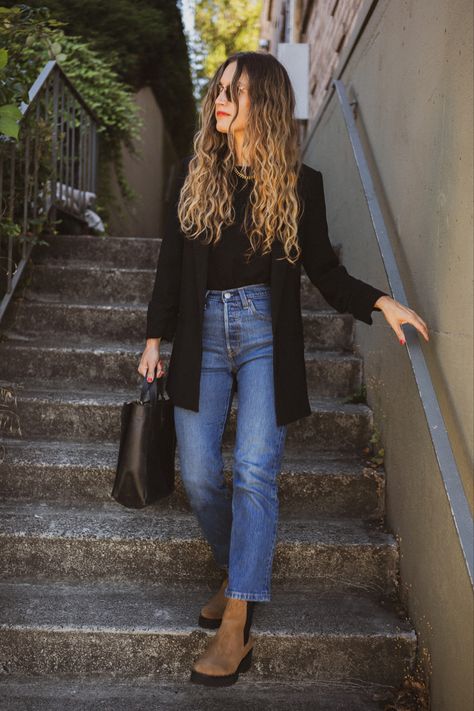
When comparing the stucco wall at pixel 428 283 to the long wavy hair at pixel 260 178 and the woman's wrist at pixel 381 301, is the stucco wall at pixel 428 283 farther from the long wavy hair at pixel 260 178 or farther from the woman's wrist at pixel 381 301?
the long wavy hair at pixel 260 178

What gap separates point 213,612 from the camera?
7.26 feet

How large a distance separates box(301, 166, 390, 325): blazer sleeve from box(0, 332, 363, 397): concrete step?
120 centimetres

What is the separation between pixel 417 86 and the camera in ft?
8.00

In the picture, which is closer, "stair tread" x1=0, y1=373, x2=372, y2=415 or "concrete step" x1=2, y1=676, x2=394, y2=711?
"concrete step" x1=2, y1=676, x2=394, y2=711

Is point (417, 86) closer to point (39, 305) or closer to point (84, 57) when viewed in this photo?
point (39, 305)

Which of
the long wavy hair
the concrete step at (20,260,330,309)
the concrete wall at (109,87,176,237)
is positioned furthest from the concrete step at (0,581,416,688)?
the concrete wall at (109,87,176,237)

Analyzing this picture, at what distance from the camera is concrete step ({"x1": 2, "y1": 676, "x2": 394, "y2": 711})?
204cm

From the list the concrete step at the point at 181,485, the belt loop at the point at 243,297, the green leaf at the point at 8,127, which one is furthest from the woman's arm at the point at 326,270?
the green leaf at the point at 8,127

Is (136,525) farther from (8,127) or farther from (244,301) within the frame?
(8,127)

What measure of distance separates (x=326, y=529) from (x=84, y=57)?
5.19 meters

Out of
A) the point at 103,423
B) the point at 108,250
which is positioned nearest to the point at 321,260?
the point at 103,423

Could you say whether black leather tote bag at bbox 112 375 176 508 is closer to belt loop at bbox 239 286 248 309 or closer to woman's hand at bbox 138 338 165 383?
woman's hand at bbox 138 338 165 383

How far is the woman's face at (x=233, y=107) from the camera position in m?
Result: 2.08

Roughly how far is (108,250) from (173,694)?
9.56 ft
